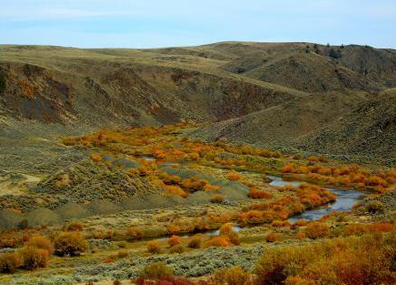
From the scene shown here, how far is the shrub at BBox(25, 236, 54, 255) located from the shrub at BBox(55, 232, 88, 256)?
53cm

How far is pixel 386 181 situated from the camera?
6406cm

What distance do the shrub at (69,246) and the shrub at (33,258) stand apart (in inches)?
133

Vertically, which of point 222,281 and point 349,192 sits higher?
point 222,281

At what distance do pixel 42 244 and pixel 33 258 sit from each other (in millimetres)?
3071

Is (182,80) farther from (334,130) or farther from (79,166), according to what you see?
(79,166)

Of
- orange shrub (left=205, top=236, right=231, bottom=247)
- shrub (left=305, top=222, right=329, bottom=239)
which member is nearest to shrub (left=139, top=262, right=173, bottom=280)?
orange shrub (left=205, top=236, right=231, bottom=247)

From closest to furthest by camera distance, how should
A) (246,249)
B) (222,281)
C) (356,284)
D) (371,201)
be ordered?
(356,284) → (222,281) → (246,249) → (371,201)

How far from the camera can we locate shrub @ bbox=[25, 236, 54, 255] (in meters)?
34.5

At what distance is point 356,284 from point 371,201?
28.7 m

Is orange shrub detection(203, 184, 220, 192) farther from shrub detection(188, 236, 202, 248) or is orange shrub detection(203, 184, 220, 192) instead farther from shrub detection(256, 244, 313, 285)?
shrub detection(256, 244, 313, 285)

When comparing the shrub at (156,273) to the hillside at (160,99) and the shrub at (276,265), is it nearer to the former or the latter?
the shrub at (276,265)

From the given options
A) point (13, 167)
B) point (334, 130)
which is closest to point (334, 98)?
point (334, 130)

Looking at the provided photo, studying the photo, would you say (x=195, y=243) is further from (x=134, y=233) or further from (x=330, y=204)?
(x=330, y=204)

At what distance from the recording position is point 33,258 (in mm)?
31578
